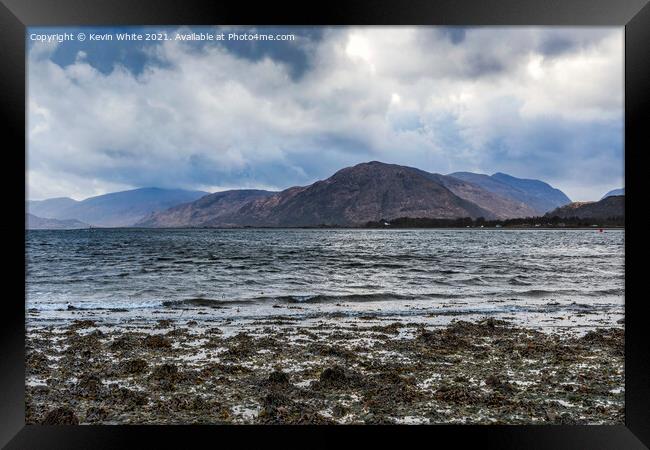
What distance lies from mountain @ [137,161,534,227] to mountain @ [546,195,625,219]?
1956 cm

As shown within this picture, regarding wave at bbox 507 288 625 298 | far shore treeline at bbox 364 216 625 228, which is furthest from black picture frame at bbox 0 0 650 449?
far shore treeline at bbox 364 216 625 228

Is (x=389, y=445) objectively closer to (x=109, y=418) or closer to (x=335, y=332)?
(x=109, y=418)

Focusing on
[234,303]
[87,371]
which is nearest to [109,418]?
[87,371]

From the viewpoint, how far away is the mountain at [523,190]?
10694 cm

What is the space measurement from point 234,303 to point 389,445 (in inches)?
404

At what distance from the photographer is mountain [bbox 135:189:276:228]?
116 meters

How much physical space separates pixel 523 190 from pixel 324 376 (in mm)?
127819

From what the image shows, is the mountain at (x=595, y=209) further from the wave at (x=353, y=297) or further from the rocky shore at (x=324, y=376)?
the rocky shore at (x=324, y=376)

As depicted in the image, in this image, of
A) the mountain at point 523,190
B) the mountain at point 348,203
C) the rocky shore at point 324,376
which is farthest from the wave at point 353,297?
the mountain at point 523,190

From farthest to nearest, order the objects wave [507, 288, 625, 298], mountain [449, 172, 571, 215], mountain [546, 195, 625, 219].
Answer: mountain [449, 172, 571, 215], mountain [546, 195, 625, 219], wave [507, 288, 625, 298]

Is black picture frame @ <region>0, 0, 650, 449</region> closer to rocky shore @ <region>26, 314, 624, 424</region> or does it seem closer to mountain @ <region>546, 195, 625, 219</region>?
rocky shore @ <region>26, 314, 624, 424</region>

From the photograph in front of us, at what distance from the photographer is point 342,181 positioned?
125m

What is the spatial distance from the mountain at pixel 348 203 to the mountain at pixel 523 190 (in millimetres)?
3214

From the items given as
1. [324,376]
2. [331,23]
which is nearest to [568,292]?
[324,376]
